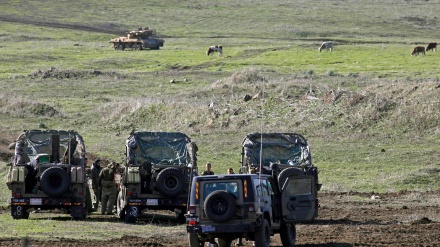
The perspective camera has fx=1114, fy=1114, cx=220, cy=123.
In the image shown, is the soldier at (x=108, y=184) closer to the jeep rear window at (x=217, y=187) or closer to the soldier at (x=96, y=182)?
the soldier at (x=96, y=182)

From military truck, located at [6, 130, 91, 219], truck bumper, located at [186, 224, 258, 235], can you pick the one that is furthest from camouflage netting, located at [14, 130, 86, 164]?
truck bumper, located at [186, 224, 258, 235]

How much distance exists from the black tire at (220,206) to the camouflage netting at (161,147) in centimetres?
895

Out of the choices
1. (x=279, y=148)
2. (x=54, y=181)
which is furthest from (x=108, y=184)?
(x=279, y=148)

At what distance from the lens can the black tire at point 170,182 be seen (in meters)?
25.5

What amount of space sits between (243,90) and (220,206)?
115 feet

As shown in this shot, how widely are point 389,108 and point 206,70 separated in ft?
105

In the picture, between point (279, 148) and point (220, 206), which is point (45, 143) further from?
point (220, 206)

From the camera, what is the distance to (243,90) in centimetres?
5353

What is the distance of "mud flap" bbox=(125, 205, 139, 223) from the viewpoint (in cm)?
2562

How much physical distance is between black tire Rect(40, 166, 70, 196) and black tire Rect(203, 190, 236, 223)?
24.5 ft

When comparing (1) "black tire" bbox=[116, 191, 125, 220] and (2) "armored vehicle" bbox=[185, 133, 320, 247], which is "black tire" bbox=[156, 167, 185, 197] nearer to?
(1) "black tire" bbox=[116, 191, 125, 220]

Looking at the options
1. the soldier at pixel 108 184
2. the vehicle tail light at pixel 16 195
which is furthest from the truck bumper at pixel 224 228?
the soldier at pixel 108 184

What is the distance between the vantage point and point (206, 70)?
75.1m

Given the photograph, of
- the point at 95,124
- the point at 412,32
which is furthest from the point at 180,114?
the point at 412,32
